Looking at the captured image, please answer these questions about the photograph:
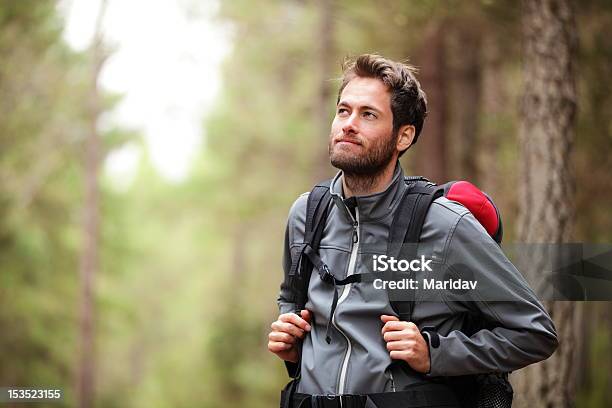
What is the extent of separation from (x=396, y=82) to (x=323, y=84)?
29.5 feet

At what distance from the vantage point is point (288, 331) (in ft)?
10.5

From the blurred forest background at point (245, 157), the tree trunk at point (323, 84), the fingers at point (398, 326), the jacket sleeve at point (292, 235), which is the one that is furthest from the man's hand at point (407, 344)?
the tree trunk at point (323, 84)

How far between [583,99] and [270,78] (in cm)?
1075

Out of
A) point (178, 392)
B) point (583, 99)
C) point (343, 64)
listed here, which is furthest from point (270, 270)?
point (343, 64)

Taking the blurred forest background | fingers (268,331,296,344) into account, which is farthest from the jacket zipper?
the blurred forest background

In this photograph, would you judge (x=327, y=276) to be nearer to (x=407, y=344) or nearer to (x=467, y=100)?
(x=407, y=344)

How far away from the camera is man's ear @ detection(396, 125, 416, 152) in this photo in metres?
3.31

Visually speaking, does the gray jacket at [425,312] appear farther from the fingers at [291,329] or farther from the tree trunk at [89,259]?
the tree trunk at [89,259]

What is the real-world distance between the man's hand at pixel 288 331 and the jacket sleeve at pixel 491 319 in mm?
616

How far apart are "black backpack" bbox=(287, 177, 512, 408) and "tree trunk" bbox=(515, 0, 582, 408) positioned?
277cm

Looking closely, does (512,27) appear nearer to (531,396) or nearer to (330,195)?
(531,396)

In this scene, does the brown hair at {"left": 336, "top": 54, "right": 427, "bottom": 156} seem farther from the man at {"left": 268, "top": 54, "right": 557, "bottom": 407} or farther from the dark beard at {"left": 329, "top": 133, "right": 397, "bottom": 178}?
the dark beard at {"left": 329, "top": 133, "right": 397, "bottom": 178}

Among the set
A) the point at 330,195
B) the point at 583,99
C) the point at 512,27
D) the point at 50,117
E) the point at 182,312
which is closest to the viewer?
the point at 330,195

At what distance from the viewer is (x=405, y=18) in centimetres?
949
